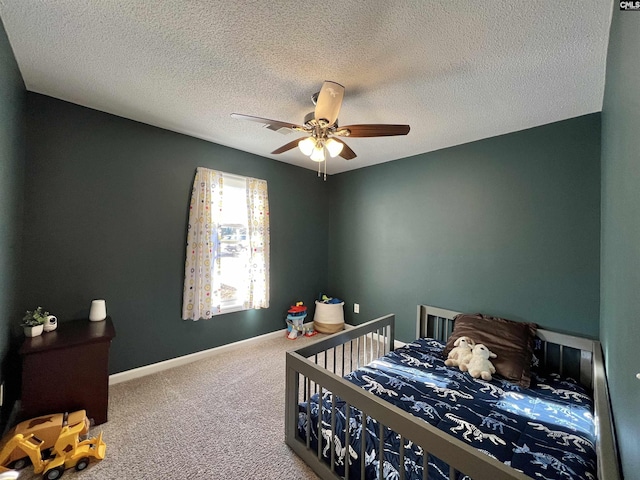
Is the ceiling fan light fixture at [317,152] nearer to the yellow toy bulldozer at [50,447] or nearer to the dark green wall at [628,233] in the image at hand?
the dark green wall at [628,233]

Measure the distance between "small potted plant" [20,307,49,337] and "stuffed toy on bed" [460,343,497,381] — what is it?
3.27 m

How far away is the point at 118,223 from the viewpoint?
8.05ft

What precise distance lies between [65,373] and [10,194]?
1.23 m

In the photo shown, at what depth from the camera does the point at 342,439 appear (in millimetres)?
1486

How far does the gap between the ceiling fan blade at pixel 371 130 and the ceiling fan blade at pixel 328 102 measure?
11 cm

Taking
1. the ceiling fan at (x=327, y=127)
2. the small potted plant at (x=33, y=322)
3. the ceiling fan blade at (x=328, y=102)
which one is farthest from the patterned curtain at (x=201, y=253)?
the ceiling fan blade at (x=328, y=102)

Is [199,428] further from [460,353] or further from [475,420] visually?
[460,353]

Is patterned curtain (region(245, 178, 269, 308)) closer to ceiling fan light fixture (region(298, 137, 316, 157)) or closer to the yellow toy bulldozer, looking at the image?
ceiling fan light fixture (region(298, 137, 316, 157))

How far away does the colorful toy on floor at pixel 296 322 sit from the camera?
362 cm

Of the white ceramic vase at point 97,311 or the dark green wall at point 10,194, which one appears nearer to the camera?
the dark green wall at point 10,194

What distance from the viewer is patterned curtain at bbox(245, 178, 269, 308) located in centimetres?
328

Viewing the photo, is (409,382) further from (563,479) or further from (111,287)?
(111,287)

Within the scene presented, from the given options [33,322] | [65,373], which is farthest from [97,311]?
[65,373]

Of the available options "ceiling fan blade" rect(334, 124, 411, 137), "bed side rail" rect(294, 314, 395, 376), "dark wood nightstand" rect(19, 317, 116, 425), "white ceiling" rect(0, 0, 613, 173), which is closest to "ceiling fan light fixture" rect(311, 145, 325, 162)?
"ceiling fan blade" rect(334, 124, 411, 137)
